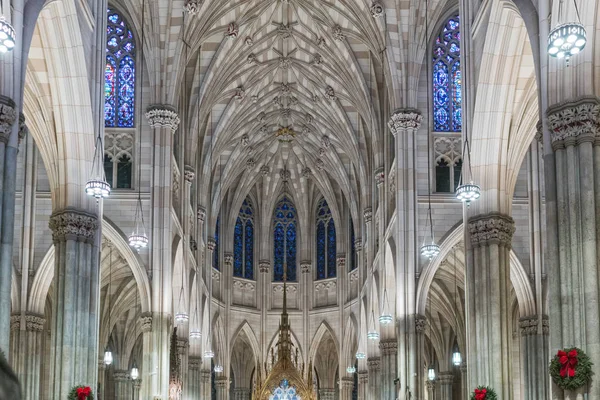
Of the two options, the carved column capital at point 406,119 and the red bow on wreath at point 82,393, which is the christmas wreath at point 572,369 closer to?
the red bow on wreath at point 82,393

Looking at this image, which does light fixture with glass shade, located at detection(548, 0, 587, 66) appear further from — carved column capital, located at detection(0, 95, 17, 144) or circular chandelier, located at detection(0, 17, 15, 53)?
carved column capital, located at detection(0, 95, 17, 144)

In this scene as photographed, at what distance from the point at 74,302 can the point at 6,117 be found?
302 inches

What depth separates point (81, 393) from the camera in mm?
20297

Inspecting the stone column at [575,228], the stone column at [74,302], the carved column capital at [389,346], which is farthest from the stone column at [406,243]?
the stone column at [575,228]

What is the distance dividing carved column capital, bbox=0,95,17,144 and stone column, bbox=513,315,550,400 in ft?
70.2

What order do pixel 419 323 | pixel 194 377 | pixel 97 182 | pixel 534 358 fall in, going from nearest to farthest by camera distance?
1. pixel 97 182
2. pixel 534 358
3. pixel 419 323
4. pixel 194 377

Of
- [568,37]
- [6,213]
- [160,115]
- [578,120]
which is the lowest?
[6,213]

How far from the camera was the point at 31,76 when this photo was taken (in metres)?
24.0

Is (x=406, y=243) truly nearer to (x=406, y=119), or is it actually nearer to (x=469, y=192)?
(x=406, y=119)

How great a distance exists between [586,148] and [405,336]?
2071cm

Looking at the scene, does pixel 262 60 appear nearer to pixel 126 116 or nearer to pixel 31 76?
pixel 126 116

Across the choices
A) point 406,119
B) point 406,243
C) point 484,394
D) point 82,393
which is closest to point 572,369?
point 484,394

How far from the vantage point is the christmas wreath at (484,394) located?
69.7 ft

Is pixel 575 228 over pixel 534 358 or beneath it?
over
